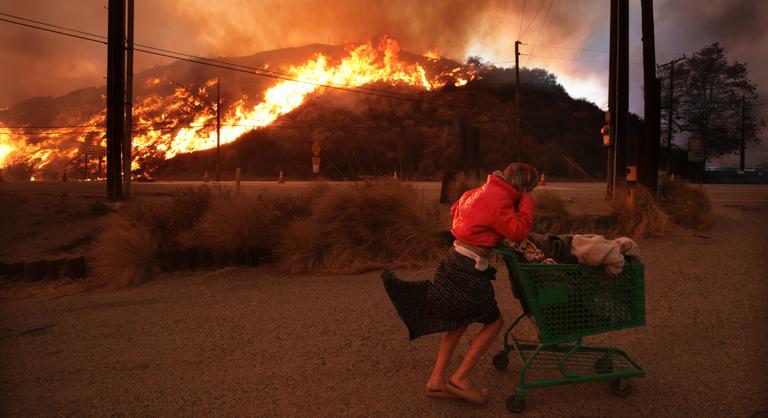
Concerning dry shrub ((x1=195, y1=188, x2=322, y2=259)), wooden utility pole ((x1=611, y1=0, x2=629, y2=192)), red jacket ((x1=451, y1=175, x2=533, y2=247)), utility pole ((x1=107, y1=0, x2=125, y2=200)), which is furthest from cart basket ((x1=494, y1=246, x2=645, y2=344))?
utility pole ((x1=107, y1=0, x2=125, y2=200))

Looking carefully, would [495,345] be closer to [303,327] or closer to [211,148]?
[303,327]

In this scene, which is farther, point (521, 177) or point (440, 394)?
point (440, 394)

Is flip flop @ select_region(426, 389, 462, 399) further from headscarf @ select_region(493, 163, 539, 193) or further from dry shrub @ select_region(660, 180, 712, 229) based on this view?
dry shrub @ select_region(660, 180, 712, 229)

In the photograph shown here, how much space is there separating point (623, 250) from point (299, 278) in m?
4.40

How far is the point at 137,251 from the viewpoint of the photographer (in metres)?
7.00

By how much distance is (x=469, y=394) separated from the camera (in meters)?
3.10

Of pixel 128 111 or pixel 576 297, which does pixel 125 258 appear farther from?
pixel 128 111

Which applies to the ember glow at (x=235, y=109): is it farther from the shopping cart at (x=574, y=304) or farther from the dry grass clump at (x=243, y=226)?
the shopping cart at (x=574, y=304)

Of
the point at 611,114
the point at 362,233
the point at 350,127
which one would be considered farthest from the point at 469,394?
the point at 350,127

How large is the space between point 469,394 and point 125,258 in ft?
18.0

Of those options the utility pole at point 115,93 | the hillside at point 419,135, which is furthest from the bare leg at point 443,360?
the hillside at point 419,135

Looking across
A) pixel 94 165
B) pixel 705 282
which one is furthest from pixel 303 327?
pixel 94 165

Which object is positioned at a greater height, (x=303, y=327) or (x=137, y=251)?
(x=137, y=251)

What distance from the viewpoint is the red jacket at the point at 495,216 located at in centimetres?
291
